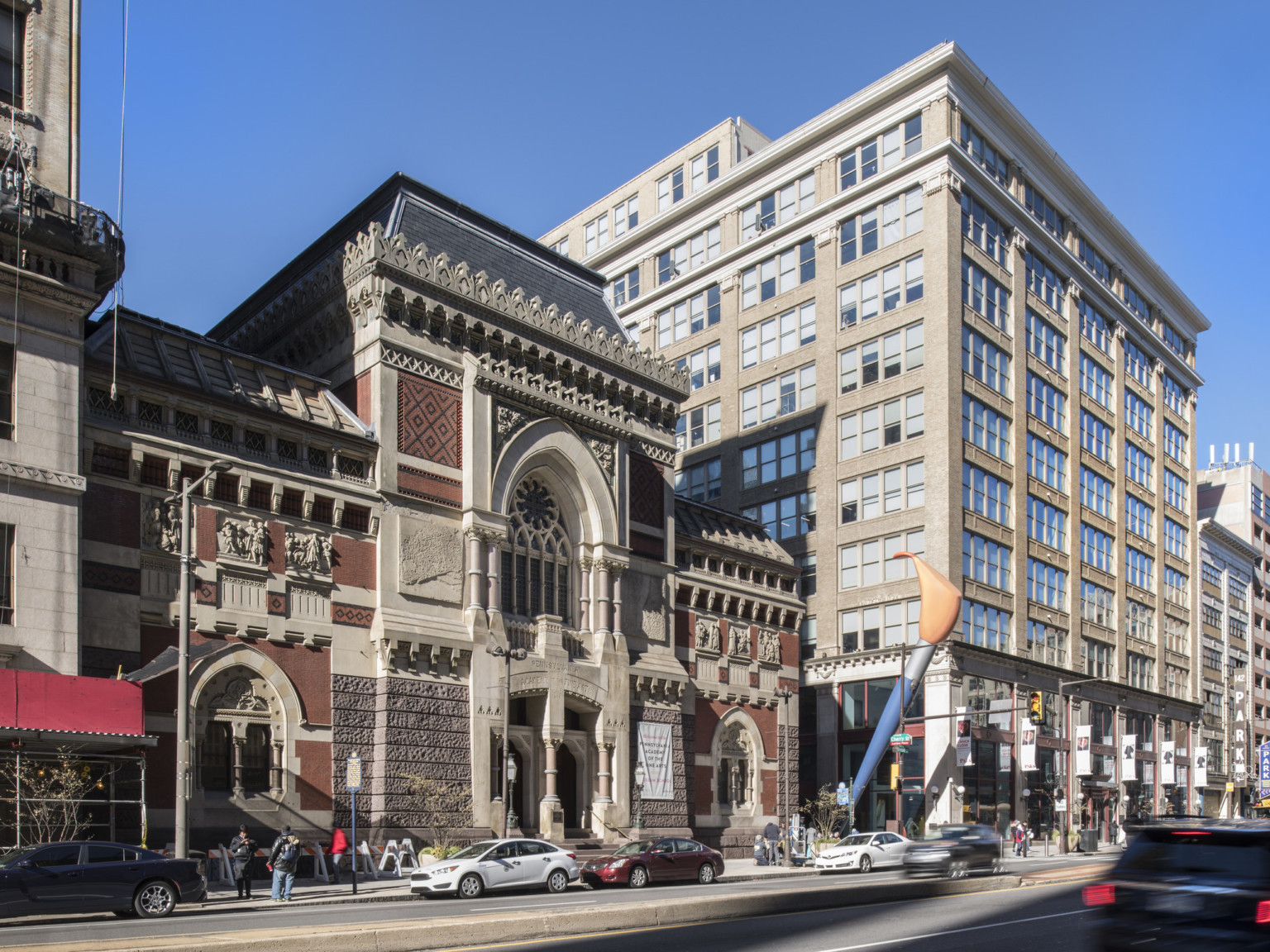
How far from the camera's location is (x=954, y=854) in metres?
31.4

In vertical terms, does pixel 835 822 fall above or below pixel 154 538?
below

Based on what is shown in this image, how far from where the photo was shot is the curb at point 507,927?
41.3 feet

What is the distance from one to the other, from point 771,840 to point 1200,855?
3341cm

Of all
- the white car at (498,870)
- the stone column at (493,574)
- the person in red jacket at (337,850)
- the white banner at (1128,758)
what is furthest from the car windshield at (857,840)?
the white banner at (1128,758)

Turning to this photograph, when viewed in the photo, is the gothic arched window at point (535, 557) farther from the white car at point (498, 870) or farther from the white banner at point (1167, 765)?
the white banner at point (1167, 765)

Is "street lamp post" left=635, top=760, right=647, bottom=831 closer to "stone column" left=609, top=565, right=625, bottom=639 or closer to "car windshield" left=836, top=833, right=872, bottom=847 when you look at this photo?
"stone column" left=609, top=565, right=625, bottom=639

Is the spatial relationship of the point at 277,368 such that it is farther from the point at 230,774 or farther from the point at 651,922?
the point at 651,922

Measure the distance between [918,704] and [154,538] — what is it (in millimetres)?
38041

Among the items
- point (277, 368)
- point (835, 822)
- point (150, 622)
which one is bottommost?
point (835, 822)

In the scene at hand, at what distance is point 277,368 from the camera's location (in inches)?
1479

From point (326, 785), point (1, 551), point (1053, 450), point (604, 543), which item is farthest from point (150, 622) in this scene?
point (1053, 450)

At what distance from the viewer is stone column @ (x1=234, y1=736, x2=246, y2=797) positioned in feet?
106

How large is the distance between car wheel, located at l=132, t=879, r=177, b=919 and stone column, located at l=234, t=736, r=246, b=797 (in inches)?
372

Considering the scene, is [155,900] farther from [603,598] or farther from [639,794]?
[639,794]
